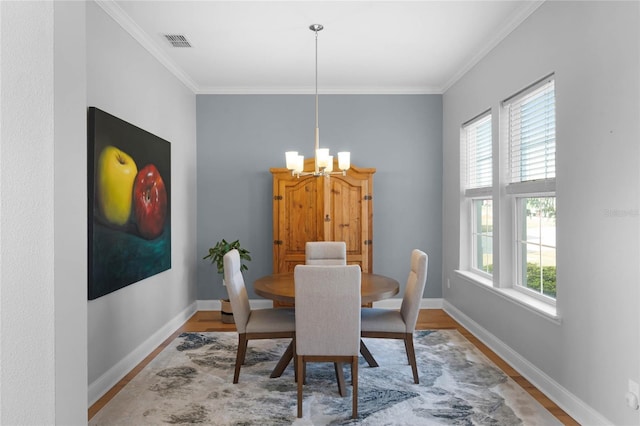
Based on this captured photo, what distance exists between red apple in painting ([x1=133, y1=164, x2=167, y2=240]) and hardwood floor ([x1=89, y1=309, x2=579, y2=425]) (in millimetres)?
1088

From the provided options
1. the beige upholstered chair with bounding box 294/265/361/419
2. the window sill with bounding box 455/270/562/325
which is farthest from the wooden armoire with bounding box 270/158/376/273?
the beige upholstered chair with bounding box 294/265/361/419

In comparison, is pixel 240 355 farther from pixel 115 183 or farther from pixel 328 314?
pixel 115 183

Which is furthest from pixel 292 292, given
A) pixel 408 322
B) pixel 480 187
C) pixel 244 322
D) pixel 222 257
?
pixel 480 187

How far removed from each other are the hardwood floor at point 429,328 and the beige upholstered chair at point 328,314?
4.13 ft

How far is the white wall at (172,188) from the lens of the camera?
2.94 meters

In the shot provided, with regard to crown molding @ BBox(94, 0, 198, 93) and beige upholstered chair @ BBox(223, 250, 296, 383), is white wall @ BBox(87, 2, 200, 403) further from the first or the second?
beige upholstered chair @ BBox(223, 250, 296, 383)

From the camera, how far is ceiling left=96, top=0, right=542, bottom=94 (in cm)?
320

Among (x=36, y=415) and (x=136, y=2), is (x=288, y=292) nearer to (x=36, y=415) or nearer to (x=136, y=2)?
(x=36, y=415)

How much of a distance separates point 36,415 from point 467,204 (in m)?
4.37

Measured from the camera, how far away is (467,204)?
4770 millimetres

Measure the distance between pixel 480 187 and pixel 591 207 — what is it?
1897mm

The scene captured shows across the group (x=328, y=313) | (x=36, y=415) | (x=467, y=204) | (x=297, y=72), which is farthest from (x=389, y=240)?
(x=36, y=415)

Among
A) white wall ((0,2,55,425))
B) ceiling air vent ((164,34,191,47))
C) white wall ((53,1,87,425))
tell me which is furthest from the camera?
ceiling air vent ((164,34,191,47))

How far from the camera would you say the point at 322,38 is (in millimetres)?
3787
